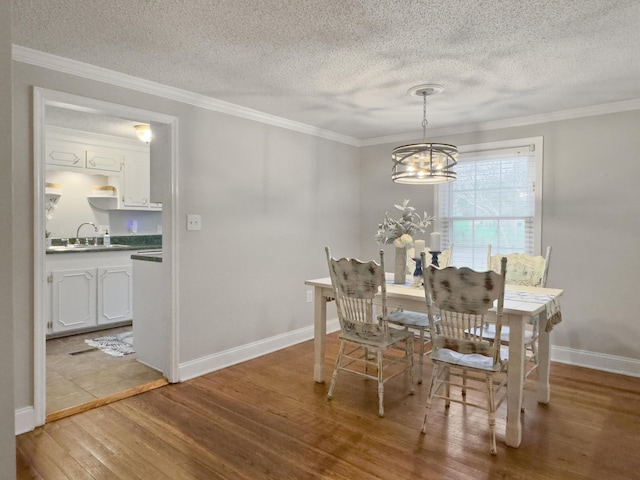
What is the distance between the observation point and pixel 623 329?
3424 mm

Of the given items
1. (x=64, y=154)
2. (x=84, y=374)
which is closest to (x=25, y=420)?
(x=84, y=374)

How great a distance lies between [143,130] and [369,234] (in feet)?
9.14

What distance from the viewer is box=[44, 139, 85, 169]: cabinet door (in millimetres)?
4668

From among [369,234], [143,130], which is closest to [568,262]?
[369,234]

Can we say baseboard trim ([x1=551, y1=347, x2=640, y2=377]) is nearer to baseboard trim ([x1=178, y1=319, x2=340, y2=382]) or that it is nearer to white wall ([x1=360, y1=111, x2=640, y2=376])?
white wall ([x1=360, y1=111, x2=640, y2=376])

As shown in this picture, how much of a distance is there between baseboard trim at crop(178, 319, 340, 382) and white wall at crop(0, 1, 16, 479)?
7.30 feet

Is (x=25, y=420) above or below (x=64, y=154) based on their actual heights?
below

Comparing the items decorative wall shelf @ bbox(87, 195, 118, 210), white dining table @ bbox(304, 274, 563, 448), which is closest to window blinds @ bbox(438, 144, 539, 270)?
white dining table @ bbox(304, 274, 563, 448)

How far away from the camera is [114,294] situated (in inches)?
186

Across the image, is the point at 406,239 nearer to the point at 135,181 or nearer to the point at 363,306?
the point at 363,306

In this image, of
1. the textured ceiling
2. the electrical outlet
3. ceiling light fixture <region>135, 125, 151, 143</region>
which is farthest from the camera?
ceiling light fixture <region>135, 125, 151, 143</region>

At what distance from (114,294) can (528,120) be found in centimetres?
487

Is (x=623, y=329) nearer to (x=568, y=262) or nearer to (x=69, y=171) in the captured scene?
(x=568, y=262)

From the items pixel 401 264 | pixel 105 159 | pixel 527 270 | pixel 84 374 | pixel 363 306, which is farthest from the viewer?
pixel 105 159
